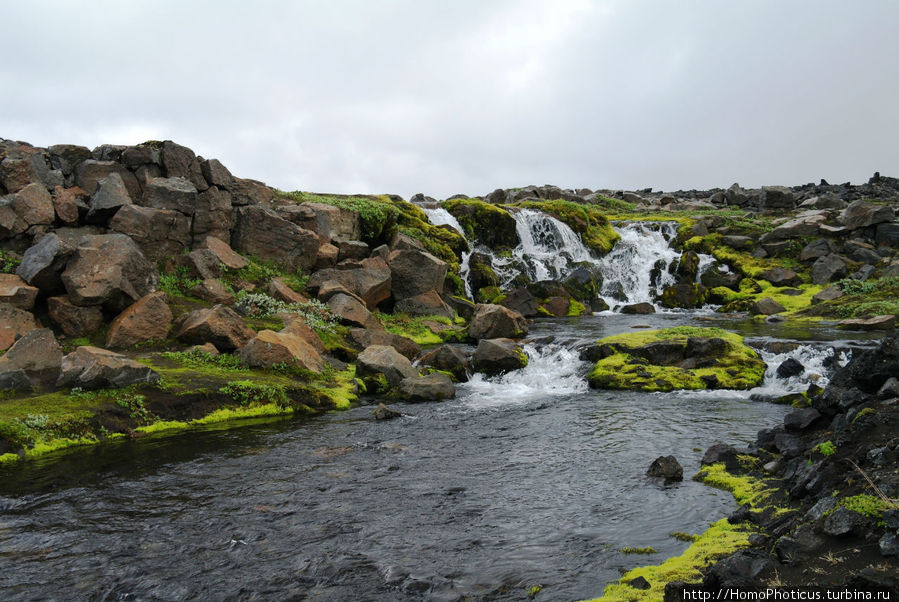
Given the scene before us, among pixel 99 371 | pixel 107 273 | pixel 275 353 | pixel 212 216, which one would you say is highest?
pixel 212 216

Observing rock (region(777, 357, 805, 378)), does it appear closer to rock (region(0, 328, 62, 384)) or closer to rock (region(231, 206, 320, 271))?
rock (region(231, 206, 320, 271))

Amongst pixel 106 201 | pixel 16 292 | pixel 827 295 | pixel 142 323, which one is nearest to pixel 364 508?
pixel 142 323

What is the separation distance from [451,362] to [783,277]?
97.8 feet

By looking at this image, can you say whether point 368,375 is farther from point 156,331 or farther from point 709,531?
point 709,531

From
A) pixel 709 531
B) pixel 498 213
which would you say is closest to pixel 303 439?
pixel 709 531

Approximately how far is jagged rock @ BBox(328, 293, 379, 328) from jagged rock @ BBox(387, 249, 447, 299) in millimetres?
5757

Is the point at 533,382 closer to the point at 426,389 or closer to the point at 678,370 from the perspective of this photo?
the point at 426,389

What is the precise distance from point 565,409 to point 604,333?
36.5 feet

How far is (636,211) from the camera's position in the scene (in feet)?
238

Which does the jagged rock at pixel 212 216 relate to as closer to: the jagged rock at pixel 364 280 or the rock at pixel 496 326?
the jagged rock at pixel 364 280

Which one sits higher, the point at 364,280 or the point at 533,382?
the point at 364,280

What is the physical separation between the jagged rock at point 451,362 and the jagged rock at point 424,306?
8.55 metres

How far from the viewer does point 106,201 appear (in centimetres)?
2239

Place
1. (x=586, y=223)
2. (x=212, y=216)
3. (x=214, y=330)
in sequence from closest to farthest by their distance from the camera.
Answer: (x=214, y=330), (x=212, y=216), (x=586, y=223)
